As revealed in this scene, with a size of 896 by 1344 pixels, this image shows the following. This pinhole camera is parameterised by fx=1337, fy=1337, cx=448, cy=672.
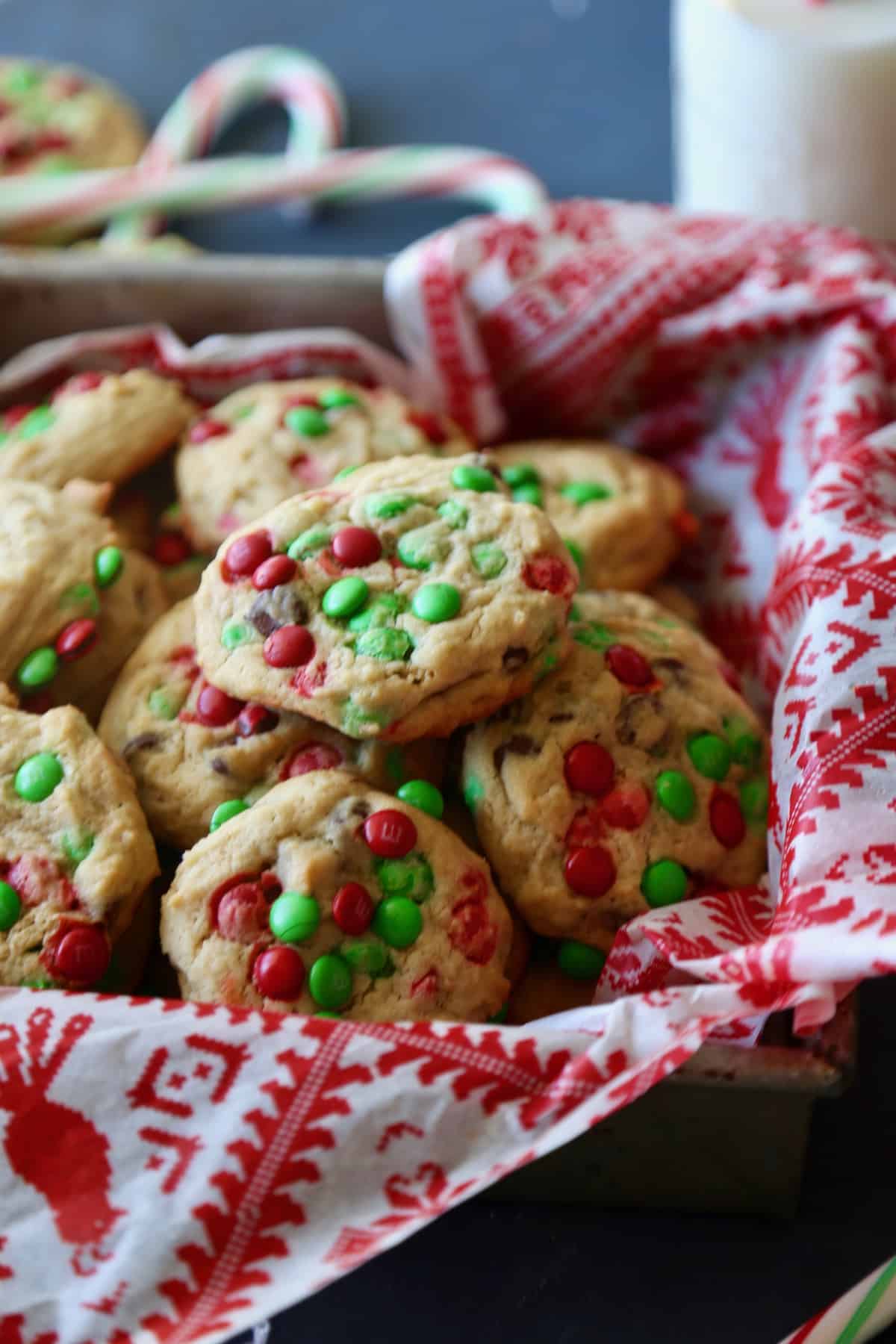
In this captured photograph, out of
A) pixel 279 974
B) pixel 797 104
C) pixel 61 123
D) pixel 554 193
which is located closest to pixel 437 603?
pixel 279 974

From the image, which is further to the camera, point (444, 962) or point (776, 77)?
point (776, 77)

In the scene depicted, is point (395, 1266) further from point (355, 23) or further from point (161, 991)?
point (355, 23)

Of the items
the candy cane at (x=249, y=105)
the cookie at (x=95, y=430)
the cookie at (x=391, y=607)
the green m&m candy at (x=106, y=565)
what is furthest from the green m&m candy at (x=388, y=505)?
the candy cane at (x=249, y=105)

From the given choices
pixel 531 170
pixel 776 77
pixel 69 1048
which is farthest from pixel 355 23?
pixel 69 1048

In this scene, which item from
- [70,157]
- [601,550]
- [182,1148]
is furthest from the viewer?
[70,157]

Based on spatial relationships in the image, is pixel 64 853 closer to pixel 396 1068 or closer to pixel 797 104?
pixel 396 1068

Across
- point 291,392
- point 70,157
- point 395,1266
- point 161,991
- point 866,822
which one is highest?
point 70,157

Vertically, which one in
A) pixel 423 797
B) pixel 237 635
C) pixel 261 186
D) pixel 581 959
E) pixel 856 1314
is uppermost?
pixel 261 186
